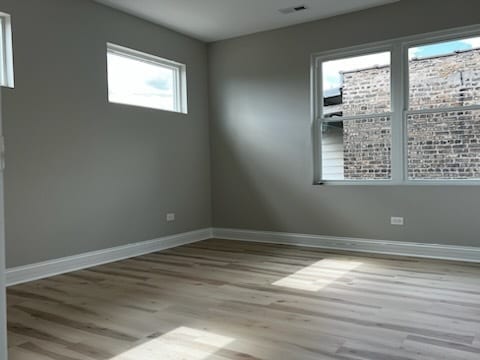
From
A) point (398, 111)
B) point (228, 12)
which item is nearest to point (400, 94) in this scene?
point (398, 111)

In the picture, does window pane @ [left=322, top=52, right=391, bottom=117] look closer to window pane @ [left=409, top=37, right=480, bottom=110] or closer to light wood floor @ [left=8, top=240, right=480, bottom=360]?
window pane @ [left=409, top=37, right=480, bottom=110]

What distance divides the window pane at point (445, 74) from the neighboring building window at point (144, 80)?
2.89 metres

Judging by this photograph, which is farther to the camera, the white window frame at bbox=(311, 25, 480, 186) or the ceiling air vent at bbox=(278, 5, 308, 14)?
the ceiling air vent at bbox=(278, 5, 308, 14)

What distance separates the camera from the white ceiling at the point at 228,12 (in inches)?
185

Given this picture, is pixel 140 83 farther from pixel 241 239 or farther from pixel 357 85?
pixel 357 85

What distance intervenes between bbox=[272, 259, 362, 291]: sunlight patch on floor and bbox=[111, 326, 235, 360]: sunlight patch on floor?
1210 mm

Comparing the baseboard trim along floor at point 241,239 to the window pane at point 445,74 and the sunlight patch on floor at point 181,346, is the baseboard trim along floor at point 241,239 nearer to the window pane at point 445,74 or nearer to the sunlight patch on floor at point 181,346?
the window pane at point 445,74

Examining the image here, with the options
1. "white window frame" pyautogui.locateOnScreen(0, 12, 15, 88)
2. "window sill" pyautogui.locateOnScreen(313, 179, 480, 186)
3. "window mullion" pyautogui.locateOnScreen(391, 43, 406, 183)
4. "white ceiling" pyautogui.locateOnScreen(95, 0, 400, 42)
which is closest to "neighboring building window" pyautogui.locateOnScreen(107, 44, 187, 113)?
"white ceiling" pyautogui.locateOnScreen(95, 0, 400, 42)

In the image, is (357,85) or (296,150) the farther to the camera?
(296,150)

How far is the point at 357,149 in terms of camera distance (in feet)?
17.0

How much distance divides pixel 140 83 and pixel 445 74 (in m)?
3.45

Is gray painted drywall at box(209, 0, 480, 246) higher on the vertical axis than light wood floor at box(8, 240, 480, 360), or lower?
higher

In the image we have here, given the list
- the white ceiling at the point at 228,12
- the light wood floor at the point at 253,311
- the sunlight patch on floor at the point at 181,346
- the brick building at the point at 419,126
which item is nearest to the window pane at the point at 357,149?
the brick building at the point at 419,126

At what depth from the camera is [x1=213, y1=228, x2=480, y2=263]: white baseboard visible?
454 centimetres
